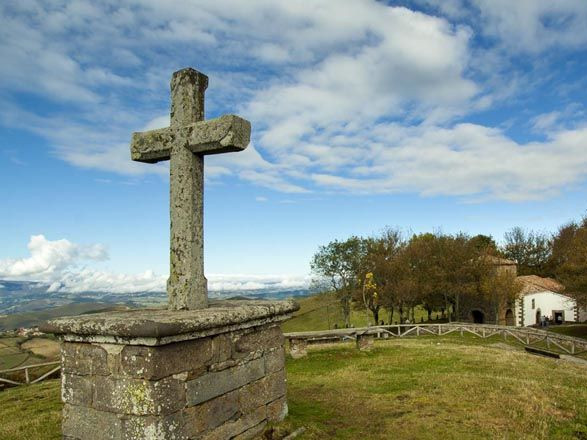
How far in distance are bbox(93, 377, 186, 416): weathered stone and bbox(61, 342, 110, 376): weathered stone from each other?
0.45ft

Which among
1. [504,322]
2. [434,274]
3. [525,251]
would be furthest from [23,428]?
[525,251]

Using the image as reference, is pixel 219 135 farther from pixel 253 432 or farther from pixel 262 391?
pixel 253 432

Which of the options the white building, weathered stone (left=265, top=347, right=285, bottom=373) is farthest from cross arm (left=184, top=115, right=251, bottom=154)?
the white building

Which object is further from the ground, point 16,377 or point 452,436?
point 452,436

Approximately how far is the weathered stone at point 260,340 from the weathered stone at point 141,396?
96cm

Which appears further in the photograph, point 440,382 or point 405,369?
point 405,369

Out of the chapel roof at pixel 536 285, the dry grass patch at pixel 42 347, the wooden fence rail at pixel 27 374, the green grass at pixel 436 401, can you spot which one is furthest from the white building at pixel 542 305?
the wooden fence rail at pixel 27 374

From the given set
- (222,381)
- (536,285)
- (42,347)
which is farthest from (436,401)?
(536,285)

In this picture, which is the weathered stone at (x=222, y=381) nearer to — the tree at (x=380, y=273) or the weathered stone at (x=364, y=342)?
the weathered stone at (x=364, y=342)

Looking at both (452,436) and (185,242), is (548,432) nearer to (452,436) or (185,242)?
(452,436)

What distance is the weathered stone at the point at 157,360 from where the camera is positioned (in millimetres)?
4035

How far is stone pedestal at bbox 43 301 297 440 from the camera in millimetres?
4039

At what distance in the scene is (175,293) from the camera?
5527 millimetres

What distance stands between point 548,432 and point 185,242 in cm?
535
